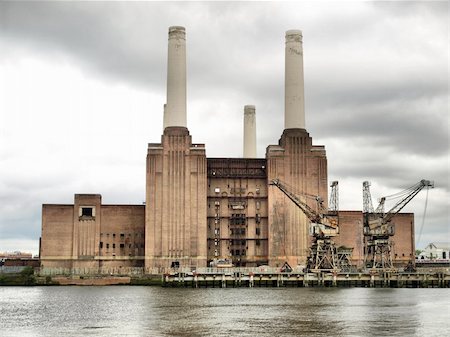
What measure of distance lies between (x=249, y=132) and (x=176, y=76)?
2876 cm

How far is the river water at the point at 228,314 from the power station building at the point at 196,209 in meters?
32.3

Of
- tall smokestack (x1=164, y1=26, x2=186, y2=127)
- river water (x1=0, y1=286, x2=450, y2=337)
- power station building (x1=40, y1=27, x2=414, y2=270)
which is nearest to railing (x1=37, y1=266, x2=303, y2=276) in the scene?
power station building (x1=40, y1=27, x2=414, y2=270)

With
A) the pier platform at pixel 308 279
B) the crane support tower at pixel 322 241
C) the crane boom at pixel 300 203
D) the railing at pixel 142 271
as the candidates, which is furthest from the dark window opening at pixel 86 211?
the crane support tower at pixel 322 241

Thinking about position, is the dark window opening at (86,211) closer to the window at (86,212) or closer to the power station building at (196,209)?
Answer: the window at (86,212)

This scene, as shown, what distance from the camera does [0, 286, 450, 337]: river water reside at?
5206cm

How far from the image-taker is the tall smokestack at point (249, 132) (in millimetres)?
146875

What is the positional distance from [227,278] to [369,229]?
95.0ft

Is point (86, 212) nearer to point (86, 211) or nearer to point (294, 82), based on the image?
point (86, 211)

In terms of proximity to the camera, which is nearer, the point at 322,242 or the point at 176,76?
the point at 322,242

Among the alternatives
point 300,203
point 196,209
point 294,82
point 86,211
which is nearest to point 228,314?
point 300,203


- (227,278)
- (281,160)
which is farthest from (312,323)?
(281,160)

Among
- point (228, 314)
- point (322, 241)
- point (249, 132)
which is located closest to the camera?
point (228, 314)

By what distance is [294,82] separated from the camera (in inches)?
4892

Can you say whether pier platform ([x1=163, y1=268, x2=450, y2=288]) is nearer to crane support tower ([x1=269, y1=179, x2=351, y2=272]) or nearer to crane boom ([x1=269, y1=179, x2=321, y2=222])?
crane support tower ([x1=269, y1=179, x2=351, y2=272])
